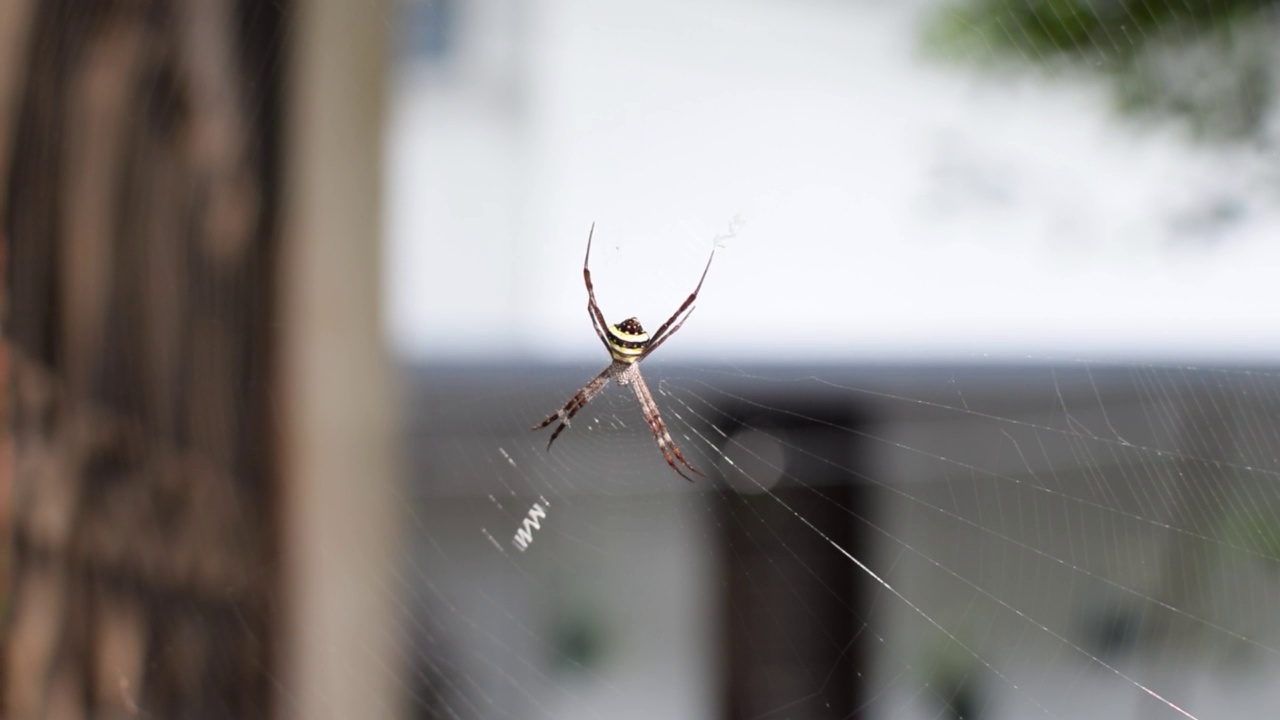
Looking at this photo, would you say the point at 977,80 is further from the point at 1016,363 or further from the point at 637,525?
the point at 637,525

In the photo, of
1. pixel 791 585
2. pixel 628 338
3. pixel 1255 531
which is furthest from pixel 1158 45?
pixel 791 585

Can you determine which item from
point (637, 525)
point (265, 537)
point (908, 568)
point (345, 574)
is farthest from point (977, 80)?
point (637, 525)

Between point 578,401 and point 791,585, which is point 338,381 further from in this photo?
point 791,585

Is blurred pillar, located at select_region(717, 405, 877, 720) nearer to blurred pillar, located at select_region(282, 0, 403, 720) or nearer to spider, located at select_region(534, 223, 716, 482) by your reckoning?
spider, located at select_region(534, 223, 716, 482)

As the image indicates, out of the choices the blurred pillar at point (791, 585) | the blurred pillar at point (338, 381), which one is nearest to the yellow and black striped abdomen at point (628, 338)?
the blurred pillar at point (791, 585)

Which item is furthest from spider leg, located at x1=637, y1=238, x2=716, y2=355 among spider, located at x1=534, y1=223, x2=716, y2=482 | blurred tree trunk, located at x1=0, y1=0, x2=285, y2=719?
blurred tree trunk, located at x1=0, y1=0, x2=285, y2=719

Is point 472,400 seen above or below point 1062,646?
above
